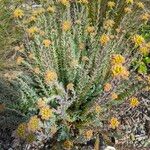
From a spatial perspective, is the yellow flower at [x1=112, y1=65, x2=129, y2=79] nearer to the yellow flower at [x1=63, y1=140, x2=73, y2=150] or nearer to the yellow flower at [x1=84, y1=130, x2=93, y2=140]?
the yellow flower at [x1=84, y1=130, x2=93, y2=140]

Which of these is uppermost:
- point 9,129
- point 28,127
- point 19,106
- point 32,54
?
point 32,54

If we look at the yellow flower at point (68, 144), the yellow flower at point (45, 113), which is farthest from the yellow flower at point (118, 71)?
the yellow flower at point (68, 144)

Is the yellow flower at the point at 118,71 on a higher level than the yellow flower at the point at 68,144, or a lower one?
higher

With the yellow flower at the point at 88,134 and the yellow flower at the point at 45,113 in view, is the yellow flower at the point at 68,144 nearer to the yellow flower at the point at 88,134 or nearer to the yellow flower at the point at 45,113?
the yellow flower at the point at 88,134

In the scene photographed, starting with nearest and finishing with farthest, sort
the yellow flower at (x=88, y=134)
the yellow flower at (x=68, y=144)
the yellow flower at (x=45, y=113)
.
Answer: the yellow flower at (x=45, y=113), the yellow flower at (x=88, y=134), the yellow flower at (x=68, y=144)

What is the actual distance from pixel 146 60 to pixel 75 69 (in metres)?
0.79

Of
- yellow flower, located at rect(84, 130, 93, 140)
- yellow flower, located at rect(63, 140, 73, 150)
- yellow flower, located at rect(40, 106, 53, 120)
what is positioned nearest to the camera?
yellow flower, located at rect(40, 106, 53, 120)

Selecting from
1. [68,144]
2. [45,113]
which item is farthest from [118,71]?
[68,144]

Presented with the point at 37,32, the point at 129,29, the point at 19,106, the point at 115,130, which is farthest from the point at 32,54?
the point at 129,29

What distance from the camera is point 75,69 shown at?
2.48 m

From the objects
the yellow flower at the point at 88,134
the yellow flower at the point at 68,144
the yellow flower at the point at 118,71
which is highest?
the yellow flower at the point at 118,71

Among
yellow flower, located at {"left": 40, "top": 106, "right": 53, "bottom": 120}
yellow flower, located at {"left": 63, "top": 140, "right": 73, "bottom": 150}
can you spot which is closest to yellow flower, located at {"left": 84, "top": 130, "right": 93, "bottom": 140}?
yellow flower, located at {"left": 63, "top": 140, "right": 73, "bottom": 150}

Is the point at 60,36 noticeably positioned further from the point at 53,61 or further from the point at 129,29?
the point at 129,29

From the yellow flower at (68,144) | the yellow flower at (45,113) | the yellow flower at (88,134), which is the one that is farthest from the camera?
the yellow flower at (68,144)
